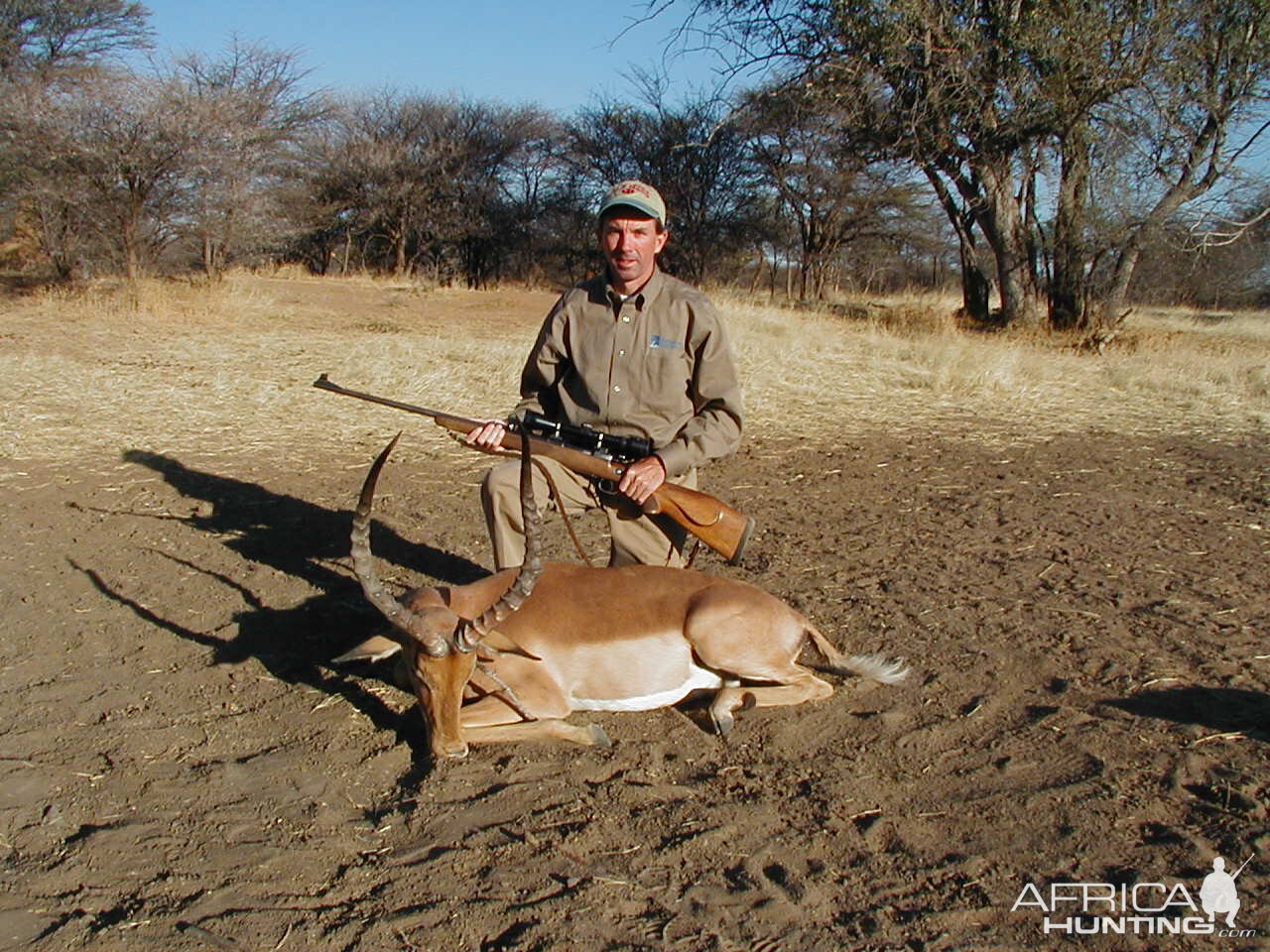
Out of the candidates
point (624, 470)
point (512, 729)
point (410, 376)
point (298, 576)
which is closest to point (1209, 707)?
point (624, 470)

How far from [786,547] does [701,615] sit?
2264 mm

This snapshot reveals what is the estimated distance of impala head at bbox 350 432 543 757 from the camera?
387 centimetres

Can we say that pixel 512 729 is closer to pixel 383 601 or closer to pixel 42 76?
pixel 383 601

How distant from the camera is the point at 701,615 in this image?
4465 mm

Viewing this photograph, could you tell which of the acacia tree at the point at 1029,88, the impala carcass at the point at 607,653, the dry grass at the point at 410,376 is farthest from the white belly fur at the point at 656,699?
the acacia tree at the point at 1029,88

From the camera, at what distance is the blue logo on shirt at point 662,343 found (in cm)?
525

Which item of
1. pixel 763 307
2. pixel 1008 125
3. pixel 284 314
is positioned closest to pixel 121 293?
pixel 284 314

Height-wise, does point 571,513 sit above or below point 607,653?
above

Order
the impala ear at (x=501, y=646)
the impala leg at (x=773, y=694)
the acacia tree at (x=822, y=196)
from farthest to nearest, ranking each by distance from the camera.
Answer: the acacia tree at (x=822, y=196), the impala leg at (x=773, y=694), the impala ear at (x=501, y=646)

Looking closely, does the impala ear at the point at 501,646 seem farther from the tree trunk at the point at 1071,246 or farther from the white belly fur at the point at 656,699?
A: the tree trunk at the point at 1071,246

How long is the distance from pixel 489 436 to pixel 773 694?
5.92 feet

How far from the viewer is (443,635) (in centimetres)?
398

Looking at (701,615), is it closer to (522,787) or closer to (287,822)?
(522,787)

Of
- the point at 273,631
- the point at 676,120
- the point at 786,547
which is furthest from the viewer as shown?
the point at 676,120
